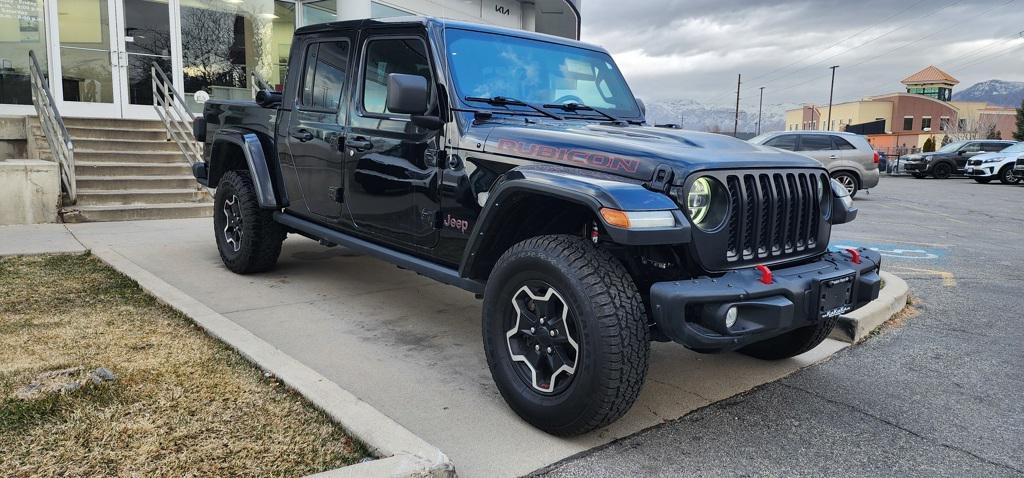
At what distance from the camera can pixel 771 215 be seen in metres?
3.29

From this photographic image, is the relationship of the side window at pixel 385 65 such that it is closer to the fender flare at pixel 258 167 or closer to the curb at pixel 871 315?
the fender flare at pixel 258 167

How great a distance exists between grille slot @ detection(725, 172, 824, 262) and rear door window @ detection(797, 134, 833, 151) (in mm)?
12811

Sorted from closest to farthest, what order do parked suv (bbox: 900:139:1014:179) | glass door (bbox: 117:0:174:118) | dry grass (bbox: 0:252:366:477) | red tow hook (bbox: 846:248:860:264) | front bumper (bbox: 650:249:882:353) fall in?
dry grass (bbox: 0:252:366:477)
front bumper (bbox: 650:249:882:353)
red tow hook (bbox: 846:248:860:264)
glass door (bbox: 117:0:174:118)
parked suv (bbox: 900:139:1014:179)

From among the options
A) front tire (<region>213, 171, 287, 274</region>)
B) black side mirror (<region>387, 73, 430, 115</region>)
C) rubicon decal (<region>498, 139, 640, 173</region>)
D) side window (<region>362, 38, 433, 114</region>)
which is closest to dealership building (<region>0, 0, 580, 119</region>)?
front tire (<region>213, 171, 287, 274</region>)

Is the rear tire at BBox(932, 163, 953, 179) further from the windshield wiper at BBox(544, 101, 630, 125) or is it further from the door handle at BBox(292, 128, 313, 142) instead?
the door handle at BBox(292, 128, 313, 142)

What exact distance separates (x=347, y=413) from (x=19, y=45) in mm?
11874

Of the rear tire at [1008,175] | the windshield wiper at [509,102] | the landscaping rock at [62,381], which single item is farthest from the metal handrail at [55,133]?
the rear tire at [1008,175]

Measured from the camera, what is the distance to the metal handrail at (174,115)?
1085cm

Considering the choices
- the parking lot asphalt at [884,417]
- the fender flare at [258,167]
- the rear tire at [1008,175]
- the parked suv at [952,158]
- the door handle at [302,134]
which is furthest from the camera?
the parked suv at [952,158]

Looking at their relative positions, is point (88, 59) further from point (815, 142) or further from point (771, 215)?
point (815, 142)

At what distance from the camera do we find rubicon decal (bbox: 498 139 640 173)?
3199 millimetres

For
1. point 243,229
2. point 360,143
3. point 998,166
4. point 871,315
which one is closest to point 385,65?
point 360,143

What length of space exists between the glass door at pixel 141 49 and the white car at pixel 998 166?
23.7 meters

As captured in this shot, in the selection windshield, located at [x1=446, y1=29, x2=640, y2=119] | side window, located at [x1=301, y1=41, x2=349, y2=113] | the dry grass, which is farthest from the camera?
side window, located at [x1=301, y1=41, x2=349, y2=113]
